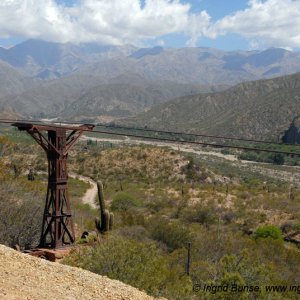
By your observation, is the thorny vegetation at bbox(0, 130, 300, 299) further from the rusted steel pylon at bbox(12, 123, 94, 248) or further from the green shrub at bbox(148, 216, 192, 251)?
the rusted steel pylon at bbox(12, 123, 94, 248)

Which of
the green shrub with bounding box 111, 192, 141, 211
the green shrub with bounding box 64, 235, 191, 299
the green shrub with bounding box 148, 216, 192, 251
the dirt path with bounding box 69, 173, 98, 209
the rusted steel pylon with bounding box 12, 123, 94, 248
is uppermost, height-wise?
the rusted steel pylon with bounding box 12, 123, 94, 248

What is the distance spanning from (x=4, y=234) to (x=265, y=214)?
29382 mm

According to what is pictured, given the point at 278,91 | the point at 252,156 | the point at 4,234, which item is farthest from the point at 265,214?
the point at 278,91

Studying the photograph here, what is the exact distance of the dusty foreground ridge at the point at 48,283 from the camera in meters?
10.5

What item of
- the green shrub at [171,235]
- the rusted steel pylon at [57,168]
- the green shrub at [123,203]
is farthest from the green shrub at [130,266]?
the green shrub at [123,203]

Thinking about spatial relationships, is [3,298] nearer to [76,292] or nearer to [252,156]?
[76,292]

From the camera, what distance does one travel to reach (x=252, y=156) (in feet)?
421

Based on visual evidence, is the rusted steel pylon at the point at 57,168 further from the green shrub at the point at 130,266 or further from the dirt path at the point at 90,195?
the dirt path at the point at 90,195

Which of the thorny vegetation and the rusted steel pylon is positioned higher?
the rusted steel pylon

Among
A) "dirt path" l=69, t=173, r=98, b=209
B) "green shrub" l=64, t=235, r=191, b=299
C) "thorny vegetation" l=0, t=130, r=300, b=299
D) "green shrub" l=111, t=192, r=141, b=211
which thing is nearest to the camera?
"green shrub" l=64, t=235, r=191, b=299

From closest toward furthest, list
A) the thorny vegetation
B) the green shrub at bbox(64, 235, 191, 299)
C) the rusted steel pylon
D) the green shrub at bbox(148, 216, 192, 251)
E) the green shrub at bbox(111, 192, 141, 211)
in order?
the green shrub at bbox(64, 235, 191, 299) < the thorny vegetation < the rusted steel pylon < the green shrub at bbox(148, 216, 192, 251) < the green shrub at bbox(111, 192, 141, 211)

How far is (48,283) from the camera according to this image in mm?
11523

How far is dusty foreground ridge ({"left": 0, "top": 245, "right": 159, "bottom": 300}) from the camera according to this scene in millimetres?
10523

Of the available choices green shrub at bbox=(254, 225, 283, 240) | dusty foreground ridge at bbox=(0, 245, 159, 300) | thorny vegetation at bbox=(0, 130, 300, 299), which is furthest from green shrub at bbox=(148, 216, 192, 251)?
dusty foreground ridge at bbox=(0, 245, 159, 300)
